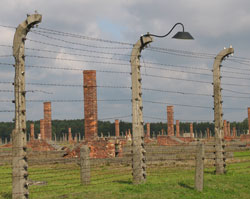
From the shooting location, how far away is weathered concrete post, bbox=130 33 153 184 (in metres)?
9.16

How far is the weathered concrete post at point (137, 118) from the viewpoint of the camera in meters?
9.16

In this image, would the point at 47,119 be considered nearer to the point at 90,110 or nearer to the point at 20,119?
Answer: the point at 90,110

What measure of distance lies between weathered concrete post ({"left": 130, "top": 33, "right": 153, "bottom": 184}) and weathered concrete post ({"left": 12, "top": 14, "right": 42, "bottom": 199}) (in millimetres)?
2779

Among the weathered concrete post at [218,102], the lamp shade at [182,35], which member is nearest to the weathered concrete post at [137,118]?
the lamp shade at [182,35]

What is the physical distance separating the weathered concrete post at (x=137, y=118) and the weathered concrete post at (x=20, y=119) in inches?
109

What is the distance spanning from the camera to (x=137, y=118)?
30.7 ft

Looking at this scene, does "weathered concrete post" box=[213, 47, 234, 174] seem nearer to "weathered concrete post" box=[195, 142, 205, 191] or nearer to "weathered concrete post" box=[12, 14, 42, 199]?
"weathered concrete post" box=[195, 142, 205, 191]

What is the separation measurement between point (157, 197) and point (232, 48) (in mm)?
5939

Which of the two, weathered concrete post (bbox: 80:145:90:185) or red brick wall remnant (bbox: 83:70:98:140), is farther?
red brick wall remnant (bbox: 83:70:98:140)

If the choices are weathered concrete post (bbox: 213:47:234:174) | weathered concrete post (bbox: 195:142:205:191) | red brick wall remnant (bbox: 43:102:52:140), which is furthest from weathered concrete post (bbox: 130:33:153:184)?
red brick wall remnant (bbox: 43:102:52:140)

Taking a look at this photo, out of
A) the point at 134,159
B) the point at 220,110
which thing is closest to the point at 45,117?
the point at 220,110

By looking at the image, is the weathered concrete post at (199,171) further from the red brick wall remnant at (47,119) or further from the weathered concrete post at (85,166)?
the red brick wall remnant at (47,119)

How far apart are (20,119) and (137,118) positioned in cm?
300

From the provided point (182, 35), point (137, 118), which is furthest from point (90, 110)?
point (182, 35)
